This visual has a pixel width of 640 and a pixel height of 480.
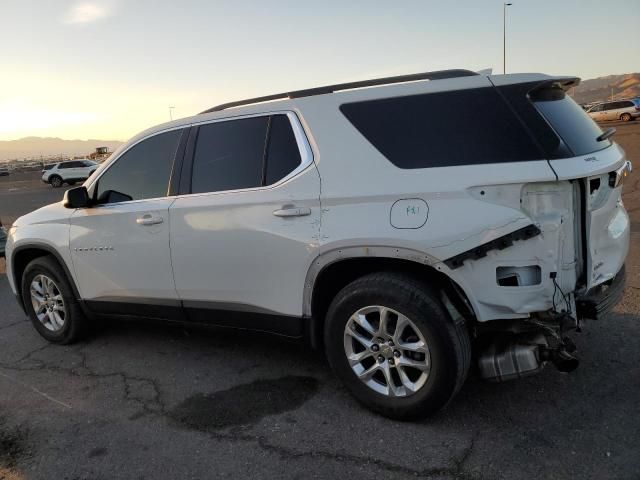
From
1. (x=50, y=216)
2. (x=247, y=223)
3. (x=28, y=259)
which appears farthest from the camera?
(x=28, y=259)

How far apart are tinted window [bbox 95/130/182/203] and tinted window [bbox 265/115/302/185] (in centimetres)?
91

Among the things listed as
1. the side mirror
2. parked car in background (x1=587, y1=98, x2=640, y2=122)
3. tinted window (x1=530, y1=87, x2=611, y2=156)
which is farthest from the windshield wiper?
parked car in background (x1=587, y1=98, x2=640, y2=122)

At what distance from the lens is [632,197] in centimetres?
1012

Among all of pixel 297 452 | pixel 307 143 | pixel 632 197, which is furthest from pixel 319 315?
pixel 632 197

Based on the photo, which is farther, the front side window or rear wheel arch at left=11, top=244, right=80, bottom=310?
rear wheel arch at left=11, top=244, right=80, bottom=310

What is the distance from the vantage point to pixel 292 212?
10.7 feet

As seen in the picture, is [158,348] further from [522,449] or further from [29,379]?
[522,449]

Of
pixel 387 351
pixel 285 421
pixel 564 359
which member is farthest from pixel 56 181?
pixel 564 359

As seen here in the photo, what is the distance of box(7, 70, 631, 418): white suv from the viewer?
8.97 ft

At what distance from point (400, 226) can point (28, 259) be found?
3.85m

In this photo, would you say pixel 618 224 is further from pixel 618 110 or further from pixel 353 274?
pixel 618 110

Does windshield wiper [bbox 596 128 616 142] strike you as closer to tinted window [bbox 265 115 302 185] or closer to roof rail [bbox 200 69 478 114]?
roof rail [bbox 200 69 478 114]

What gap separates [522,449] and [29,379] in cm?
362

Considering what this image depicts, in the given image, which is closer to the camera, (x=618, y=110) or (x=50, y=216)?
(x=50, y=216)
